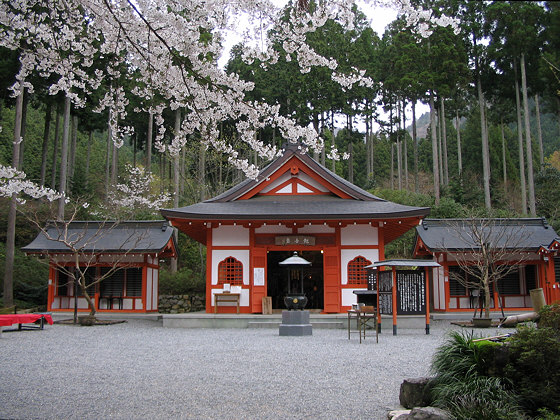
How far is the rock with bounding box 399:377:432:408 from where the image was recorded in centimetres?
496

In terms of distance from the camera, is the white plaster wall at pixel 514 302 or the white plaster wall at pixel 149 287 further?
the white plaster wall at pixel 149 287

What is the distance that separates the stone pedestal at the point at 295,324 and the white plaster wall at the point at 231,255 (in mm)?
3933

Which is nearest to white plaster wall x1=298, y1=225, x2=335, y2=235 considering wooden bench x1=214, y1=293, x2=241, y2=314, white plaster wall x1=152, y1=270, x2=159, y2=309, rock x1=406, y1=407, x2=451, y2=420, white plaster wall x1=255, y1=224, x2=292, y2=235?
white plaster wall x1=255, y1=224, x2=292, y2=235

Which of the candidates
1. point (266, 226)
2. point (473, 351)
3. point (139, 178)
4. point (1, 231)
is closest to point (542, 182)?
point (266, 226)

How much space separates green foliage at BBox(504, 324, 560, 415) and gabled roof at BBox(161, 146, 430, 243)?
10224mm

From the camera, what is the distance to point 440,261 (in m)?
17.4

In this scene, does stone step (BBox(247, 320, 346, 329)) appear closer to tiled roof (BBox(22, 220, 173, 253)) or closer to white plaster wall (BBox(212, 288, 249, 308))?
white plaster wall (BBox(212, 288, 249, 308))

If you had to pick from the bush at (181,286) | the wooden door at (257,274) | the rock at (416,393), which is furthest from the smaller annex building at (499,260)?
the rock at (416,393)

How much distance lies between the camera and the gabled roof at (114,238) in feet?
55.8

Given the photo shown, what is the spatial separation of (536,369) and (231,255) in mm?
12273

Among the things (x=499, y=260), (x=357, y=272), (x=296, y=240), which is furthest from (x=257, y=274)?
(x=499, y=260)

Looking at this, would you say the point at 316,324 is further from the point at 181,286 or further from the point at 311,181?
the point at 181,286

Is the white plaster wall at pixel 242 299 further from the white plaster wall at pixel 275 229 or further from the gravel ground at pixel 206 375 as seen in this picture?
the gravel ground at pixel 206 375

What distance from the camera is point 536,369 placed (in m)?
4.42
